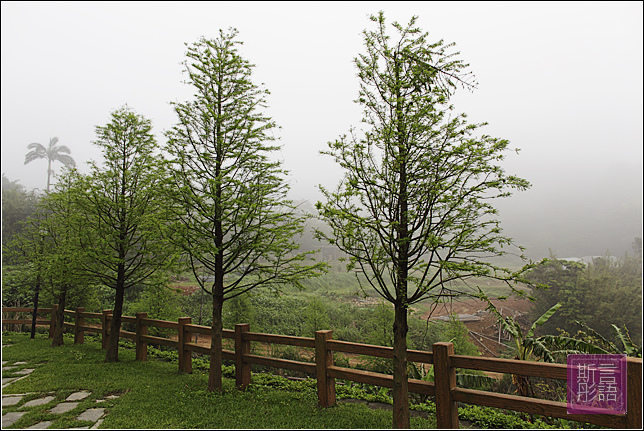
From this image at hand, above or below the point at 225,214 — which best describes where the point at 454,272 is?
below

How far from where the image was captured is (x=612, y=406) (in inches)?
133

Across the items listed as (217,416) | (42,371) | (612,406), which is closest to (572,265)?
(612,406)

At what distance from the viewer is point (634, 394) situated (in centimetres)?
321

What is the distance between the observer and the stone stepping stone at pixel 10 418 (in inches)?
177

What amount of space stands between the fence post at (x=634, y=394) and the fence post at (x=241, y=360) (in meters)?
5.29

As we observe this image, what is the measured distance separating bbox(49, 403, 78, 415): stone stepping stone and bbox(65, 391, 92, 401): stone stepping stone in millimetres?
251

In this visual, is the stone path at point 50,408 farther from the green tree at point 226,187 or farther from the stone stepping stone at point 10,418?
the green tree at point 226,187

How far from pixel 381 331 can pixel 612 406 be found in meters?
6.46

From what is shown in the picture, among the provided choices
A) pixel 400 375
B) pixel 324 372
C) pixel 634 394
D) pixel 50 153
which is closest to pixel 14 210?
pixel 50 153

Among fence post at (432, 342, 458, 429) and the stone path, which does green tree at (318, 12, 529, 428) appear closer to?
fence post at (432, 342, 458, 429)

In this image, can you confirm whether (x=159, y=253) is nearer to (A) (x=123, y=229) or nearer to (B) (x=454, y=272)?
(A) (x=123, y=229)

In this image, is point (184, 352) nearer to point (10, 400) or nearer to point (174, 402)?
point (174, 402)

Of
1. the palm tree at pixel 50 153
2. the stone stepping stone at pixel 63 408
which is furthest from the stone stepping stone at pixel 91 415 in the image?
the palm tree at pixel 50 153

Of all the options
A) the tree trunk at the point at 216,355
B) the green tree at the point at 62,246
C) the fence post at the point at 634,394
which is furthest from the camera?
the green tree at the point at 62,246
